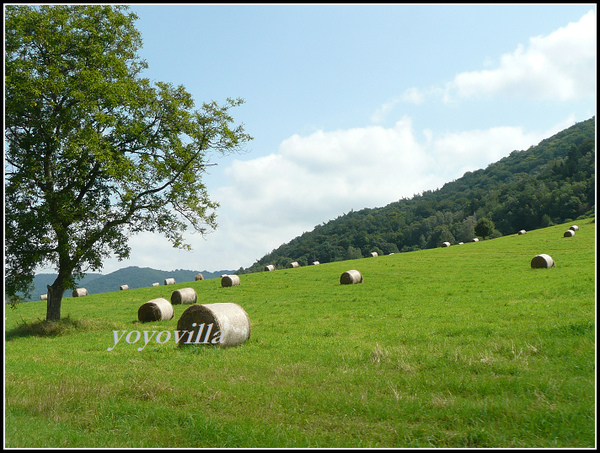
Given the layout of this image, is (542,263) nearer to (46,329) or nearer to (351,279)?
(351,279)

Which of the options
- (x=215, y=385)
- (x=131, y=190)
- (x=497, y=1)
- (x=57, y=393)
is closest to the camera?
(x=497, y=1)

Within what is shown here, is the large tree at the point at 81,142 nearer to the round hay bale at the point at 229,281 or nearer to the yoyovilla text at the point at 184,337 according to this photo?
the yoyovilla text at the point at 184,337

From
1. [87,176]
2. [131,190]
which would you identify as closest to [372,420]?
[131,190]

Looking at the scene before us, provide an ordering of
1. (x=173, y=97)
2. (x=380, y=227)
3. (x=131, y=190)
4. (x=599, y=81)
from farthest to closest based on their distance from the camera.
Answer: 1. (x=380, y=227)
2. (x=173, y=97)
3. (x=131, y=190)
4. (x=599, y=81)

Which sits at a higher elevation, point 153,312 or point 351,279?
point 351,279

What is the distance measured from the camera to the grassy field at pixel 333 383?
641 cm

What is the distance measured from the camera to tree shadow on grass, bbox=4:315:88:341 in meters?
19.4

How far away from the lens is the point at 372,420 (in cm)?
692

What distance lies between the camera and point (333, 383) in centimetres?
896

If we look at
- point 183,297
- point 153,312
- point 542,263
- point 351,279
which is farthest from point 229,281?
point 542,263

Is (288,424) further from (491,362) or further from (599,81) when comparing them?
(599,81)

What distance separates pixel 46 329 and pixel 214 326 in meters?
10.5

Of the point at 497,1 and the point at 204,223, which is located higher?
the point at 497,1

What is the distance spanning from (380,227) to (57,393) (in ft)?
416
